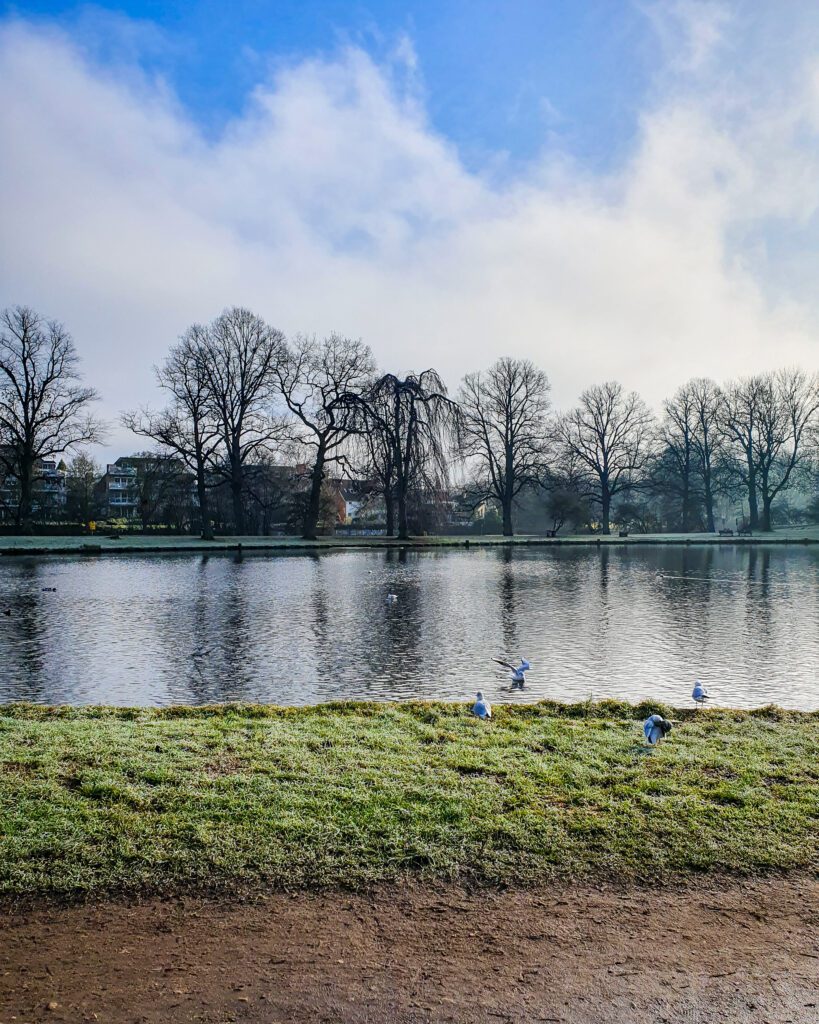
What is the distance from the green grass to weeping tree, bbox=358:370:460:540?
3475 centimetres

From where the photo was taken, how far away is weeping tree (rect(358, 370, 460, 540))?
4106 centimetres

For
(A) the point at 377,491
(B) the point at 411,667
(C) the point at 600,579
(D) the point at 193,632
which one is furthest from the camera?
(A) the point at 377,491

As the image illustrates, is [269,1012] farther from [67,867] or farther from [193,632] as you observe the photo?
[193,632]

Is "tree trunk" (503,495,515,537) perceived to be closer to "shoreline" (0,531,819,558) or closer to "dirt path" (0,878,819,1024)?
"shoreline" (0,531,819,558)

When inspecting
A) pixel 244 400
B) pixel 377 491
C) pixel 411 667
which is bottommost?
pixel 411 667

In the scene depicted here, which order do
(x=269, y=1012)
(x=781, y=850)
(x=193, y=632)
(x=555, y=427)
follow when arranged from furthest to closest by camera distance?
(x=555, y=427) < (x=193, y=632) < (x=781, y=850) < (x=269, y=1012)

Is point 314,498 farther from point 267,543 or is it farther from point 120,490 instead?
point 120,490

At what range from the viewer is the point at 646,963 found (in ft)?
10.2

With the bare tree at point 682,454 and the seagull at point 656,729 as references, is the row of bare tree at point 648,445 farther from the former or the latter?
the seagull at point 656,729

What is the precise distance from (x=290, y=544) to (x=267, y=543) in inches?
82.0

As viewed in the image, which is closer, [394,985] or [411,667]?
[394,985]

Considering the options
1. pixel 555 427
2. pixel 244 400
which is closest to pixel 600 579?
pixel 244 400

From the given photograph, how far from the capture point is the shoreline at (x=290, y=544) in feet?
122

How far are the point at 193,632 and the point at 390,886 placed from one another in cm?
1024
